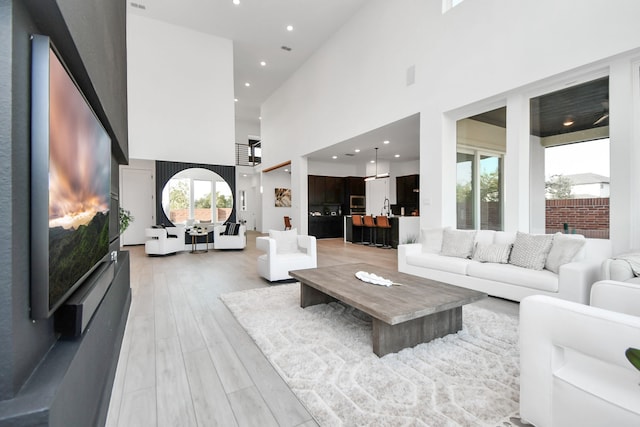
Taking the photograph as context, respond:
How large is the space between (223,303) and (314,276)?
1188 millimetres

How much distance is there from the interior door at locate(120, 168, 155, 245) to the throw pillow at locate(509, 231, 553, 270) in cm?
949

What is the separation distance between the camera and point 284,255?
4.44m

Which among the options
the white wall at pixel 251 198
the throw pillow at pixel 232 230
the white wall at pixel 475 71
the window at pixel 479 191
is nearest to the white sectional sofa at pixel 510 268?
the white wall at pixel 475 71

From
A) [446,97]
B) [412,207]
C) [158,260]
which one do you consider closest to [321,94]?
[446,97]

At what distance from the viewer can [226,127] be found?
8508 mm

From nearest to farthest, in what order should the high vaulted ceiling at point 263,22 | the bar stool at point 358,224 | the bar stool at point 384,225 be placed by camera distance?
the high vaulted ceiling at point 263,22, the bar stool at point 384,225, the bar stool at point 358,224

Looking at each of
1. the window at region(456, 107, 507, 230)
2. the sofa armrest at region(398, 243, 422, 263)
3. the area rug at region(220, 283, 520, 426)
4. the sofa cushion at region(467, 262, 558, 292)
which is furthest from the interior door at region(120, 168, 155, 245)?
the sofa cushion at region(467, 262, 558, 292)

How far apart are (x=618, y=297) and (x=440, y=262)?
236cm

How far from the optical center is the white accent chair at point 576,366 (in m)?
1.11

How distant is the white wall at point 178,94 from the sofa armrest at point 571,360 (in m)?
8.37

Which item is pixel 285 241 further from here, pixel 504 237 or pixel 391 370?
pixel 504 237

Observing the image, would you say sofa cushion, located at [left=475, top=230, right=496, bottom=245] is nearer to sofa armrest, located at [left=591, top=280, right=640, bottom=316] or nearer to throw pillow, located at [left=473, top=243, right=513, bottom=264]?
throw pillow, located at [left=473, top=243, right=513, bottom=264]

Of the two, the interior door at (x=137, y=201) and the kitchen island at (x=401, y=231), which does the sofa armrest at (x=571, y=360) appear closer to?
the kitchen island at (x=401, y=231)

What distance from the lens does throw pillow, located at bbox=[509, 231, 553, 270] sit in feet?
10.7
